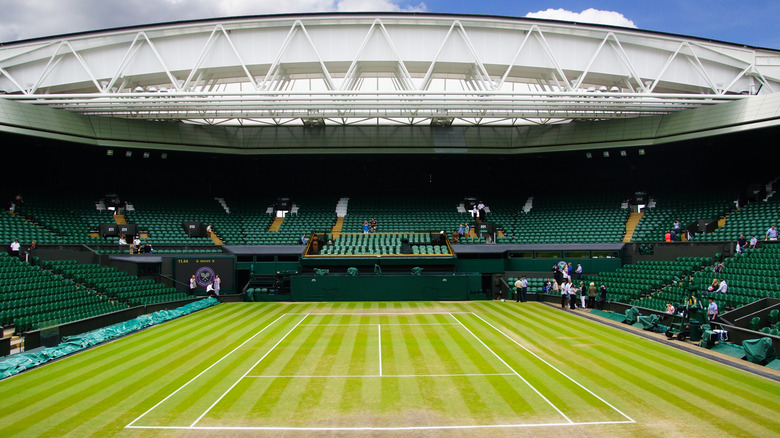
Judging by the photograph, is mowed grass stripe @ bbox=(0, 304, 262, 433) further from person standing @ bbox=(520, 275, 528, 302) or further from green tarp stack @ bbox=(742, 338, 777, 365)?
person standing @ bbox=(520, 275, 528, 302)

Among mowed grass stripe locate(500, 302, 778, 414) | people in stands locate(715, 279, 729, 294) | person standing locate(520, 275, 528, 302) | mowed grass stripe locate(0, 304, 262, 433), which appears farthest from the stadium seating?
people in stands locate(715, 279, 729, 294)

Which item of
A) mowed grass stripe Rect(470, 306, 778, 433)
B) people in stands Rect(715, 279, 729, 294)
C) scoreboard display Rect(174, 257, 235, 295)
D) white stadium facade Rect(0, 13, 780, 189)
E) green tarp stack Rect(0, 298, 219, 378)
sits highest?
white stadium facade Rect(0, 13, 780, 189)

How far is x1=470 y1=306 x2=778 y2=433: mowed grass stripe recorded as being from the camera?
10.0 meters

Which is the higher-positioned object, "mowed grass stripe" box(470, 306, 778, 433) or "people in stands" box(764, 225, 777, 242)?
"people in stands" box(764, 225, 777, 242)

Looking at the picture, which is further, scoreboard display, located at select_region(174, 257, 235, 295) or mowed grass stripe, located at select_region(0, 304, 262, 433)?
scoreboard display, located at select_region(174, 257, 235, 295)

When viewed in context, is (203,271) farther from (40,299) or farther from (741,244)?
(741,244)

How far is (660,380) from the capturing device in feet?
40.5

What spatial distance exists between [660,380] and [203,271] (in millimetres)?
26663

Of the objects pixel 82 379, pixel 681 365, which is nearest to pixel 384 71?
pixel 681 365

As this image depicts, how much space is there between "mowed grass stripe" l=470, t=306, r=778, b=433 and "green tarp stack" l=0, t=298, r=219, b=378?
1489cm

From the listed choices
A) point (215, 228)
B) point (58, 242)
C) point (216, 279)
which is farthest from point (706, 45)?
point (58, 242)

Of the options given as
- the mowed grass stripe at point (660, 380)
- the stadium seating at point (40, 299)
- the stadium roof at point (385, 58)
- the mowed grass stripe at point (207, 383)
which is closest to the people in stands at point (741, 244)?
the stadium roof at point (385, 58)

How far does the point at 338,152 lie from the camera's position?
131 feet

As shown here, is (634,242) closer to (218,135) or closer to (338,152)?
(338,152)
